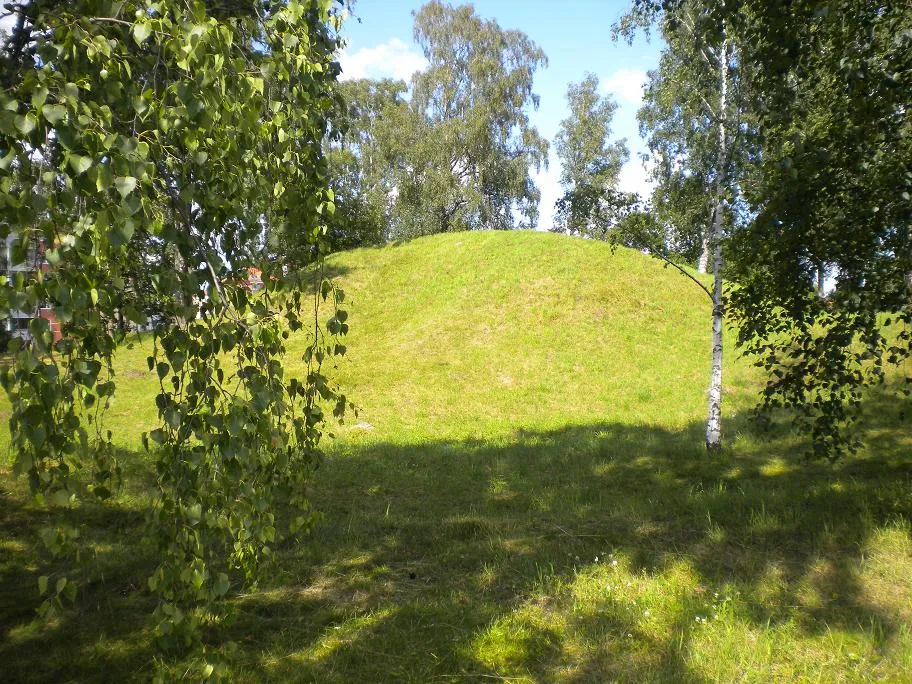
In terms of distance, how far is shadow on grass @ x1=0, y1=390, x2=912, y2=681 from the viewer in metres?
4.71

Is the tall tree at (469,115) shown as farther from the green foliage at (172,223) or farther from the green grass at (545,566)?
the green foliage at (172,223)

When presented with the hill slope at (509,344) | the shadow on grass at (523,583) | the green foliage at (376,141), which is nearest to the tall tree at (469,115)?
the green foliage at (376,141)

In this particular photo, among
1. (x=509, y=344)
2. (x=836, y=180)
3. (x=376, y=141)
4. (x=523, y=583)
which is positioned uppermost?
(x=376, y=141)

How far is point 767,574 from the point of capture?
5727 millimetres

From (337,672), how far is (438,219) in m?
35.4

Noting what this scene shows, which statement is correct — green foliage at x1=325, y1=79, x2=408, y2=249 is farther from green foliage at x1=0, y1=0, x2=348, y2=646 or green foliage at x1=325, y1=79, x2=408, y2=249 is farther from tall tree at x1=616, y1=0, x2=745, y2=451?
green foliage at x1=0, y1=0, x2=348, y2=646

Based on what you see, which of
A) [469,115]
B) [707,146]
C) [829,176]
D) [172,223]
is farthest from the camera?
[469,115]

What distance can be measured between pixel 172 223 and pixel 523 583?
4.43 metres

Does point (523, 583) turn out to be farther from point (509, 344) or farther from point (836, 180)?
point (509, 344)

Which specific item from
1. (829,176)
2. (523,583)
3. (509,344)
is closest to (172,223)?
(523,583)

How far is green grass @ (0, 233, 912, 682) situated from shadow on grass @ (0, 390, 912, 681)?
24 millimetres

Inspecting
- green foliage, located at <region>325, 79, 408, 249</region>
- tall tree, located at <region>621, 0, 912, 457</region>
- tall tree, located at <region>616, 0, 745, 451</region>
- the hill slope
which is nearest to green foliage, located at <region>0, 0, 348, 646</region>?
tall tree, located at <region>621, 0, 912, 457</region>

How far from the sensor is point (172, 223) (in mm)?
2900

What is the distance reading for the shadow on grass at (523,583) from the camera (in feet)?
15.4
